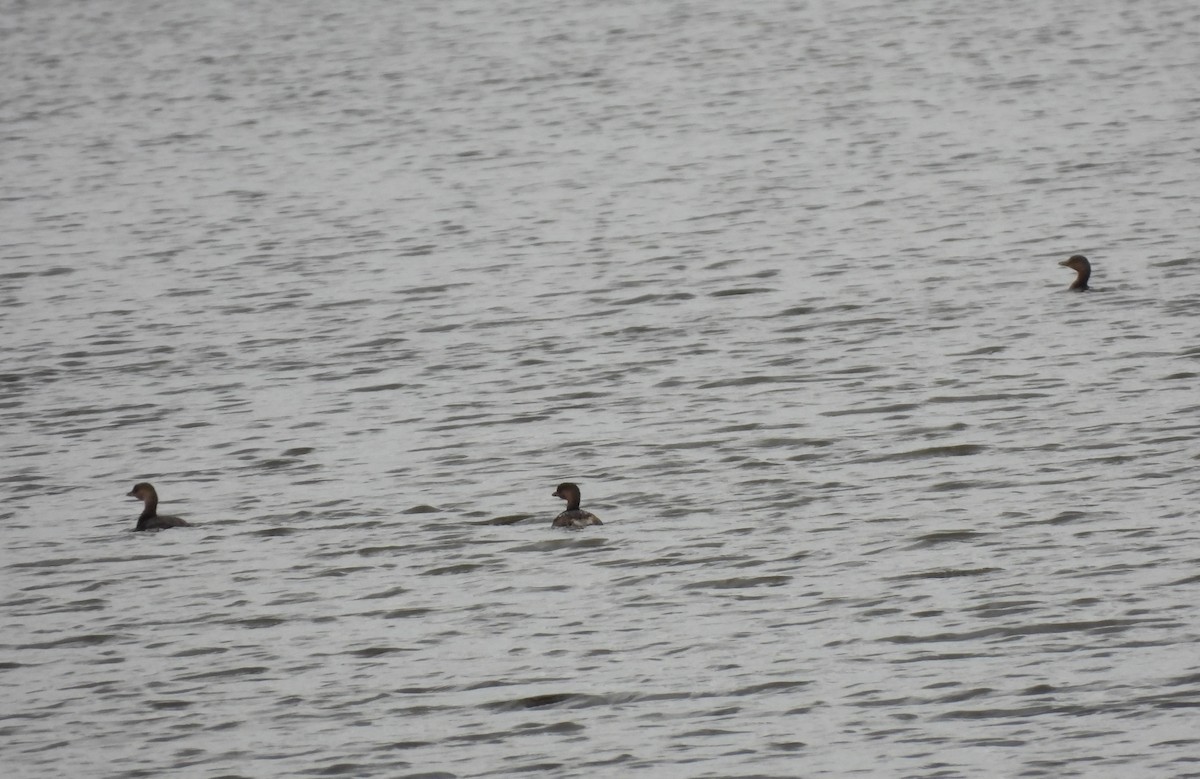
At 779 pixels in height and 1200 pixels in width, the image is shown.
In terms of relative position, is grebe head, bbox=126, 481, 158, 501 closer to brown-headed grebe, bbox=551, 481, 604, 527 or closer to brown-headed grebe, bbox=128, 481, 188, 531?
brown-headed grebe, bbox=128, 481, 188, 531

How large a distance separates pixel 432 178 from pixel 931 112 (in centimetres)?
871

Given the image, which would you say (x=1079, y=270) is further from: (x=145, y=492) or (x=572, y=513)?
(x=145, y=492)

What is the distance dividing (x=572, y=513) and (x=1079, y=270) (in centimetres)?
830

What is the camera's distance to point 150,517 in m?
15.5

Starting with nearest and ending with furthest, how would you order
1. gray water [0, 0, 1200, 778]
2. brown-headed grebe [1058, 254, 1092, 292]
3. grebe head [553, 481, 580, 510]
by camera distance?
1. gray water [0, 0, 1200, 778]
2. grebe head [553, 481, 580, 510]
3. brown-headed grebe [1058, 254, 1092, 292]

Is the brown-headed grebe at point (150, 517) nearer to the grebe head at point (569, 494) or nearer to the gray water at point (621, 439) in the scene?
the gray water at point (621, 439)

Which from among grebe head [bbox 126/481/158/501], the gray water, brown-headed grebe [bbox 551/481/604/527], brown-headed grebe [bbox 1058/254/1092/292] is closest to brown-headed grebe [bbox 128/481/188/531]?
grebe head [bbox 126/481/158/501]

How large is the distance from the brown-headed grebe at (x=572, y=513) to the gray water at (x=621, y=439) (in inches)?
5.0

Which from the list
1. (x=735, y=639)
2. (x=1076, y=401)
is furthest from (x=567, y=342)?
(x=735, y=639)

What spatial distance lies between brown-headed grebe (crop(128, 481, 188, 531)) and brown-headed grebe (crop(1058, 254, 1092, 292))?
9.94m

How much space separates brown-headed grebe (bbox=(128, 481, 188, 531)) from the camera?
15484 mm

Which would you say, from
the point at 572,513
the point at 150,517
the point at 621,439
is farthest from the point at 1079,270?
the point at 150,517

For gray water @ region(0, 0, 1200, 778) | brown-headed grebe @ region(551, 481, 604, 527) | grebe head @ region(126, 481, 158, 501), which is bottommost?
gray water @ region(0, 0, 1200, 778)

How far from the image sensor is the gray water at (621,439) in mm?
11562
